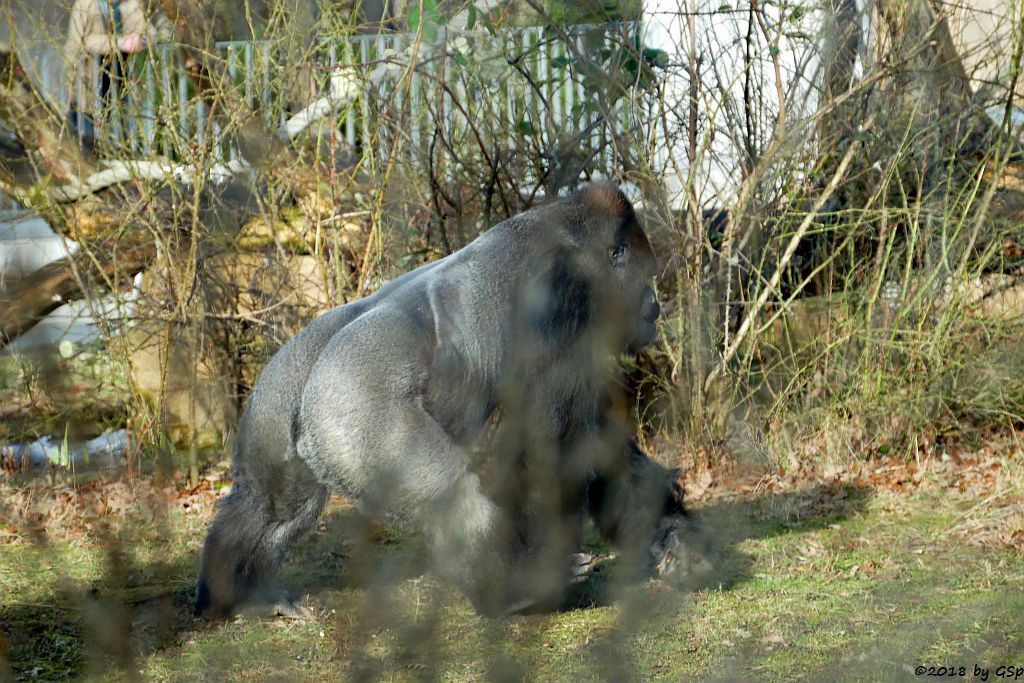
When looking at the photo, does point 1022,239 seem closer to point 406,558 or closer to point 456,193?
point 456,193

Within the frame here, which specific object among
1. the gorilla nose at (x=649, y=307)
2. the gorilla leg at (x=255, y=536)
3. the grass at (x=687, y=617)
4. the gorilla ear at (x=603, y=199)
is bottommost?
the grass at (x=687, y=617)

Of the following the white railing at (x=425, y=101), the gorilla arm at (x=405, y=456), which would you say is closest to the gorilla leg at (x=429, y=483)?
the gorilla arm at (x=405, y=456)

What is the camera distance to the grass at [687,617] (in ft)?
9.29

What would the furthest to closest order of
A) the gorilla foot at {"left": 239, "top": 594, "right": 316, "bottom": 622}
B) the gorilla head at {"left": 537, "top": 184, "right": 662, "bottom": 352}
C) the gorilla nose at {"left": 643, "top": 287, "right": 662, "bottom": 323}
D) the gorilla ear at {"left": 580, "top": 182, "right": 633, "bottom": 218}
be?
the gorilla nose at {"left": 643, "top": 287, "right": 662, "bottom": 323} → the gorilla ear at {"left": 580, "top": 182, "right": 633, "bottom": 218} → the gorilla head at {"left": 537, "top": 184, "right": 662, "bottom": 352} → the gorilla foot at {"left": 239, "top": 594, "right": 316, "bottom": 622}

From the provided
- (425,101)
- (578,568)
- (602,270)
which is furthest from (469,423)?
(425,101)

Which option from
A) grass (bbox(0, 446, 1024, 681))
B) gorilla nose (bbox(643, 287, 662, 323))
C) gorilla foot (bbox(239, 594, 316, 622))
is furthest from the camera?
gorilla nose (bbox(643, 287, 662, 323))

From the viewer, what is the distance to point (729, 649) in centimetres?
309

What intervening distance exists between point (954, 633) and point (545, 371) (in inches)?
58.9

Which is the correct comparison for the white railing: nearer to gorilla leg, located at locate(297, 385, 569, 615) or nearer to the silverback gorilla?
the silverback gorilla

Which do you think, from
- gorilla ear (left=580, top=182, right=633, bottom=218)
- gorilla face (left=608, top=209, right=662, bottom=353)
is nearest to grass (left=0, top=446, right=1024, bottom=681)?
gorilla face (left=608, top=209, right=662, bottom=353)

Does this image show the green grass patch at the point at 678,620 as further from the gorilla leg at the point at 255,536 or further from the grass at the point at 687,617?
the gorilla leg at the point at 255,536

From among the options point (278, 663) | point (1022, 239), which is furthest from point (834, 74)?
point (278, 663)

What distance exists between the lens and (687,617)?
134 inches

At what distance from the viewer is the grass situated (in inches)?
111
